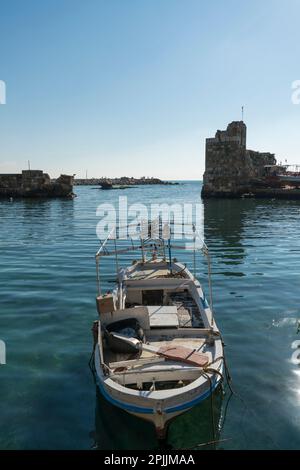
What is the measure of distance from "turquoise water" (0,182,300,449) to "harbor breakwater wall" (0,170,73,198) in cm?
5895

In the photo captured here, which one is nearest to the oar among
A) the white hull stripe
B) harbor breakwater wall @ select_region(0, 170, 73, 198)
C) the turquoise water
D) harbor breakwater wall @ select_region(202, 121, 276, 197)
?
the white hull stripe

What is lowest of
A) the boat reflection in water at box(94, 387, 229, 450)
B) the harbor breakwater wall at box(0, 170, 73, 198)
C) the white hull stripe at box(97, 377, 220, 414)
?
the boat reflection in water at box(94, 387, 229, 450)

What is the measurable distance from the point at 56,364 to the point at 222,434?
205 inches

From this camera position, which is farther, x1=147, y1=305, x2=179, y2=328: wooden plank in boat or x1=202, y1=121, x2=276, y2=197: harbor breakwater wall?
x1=202, y1=121, x2=276, y2=197: harbor breakwater wall

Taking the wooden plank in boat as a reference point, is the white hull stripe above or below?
below

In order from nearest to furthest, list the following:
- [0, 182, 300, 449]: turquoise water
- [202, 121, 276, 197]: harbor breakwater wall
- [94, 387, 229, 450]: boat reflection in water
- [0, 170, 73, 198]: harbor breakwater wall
Answer: [94, 387, 229, 450]: boat reflection in water, [0, 182, 300, 449]: turquoise water, [202, 121, 276, 197]: harbor breakwater wall, [0, 170, 73, 198]: harbor breakwater wall

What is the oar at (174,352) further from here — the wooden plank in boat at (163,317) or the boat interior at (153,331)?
the wooden plank in boat at (163,317)

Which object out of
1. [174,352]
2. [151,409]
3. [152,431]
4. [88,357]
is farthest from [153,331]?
[151,409]

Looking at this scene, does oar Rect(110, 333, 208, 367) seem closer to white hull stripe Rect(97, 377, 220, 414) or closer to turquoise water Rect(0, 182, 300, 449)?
white hull stripe Rect(97, 377, 220, 414)

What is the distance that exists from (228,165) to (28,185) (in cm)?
4230

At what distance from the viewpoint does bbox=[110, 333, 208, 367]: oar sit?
28.6 feet
